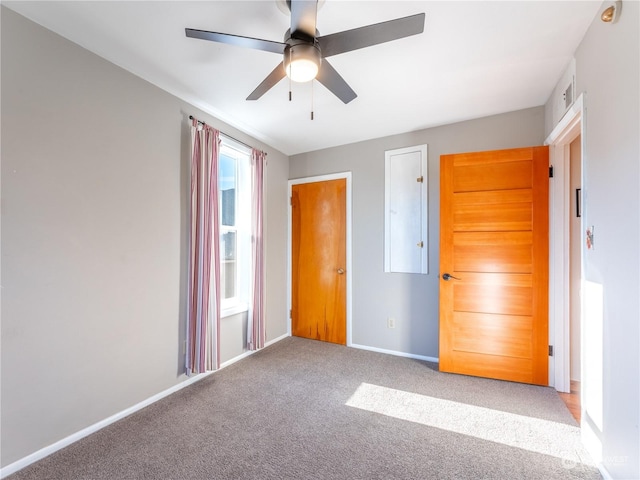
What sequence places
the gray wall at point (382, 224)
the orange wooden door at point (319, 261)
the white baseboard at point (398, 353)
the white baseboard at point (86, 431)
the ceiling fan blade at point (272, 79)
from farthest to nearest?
the orange wooden door at point (319, 261), the white baseboard at point (398, 353), the gray wall at point (382, 224), the ceiling fan blade at point (272, 79), the white baseboard at point (86, 431)

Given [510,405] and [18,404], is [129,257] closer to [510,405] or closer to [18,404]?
[18,404]

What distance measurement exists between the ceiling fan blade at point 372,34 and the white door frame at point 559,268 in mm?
1886

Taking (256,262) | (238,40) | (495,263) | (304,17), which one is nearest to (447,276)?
(495,263)

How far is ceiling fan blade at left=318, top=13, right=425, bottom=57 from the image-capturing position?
4.29ft

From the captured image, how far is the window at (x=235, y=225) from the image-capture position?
314 cm

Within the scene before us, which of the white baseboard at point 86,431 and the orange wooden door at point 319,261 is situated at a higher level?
the orange wooden door at point 319,261

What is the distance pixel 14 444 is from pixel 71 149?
1.69 m

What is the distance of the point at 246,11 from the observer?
5.33 ft

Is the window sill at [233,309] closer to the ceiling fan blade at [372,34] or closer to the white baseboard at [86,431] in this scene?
A: the white baseboard at [86,431]

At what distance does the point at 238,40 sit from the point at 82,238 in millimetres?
1552

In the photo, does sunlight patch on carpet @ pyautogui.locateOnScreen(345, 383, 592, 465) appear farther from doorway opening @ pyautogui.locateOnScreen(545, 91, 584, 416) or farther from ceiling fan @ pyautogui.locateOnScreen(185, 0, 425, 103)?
ceiling fan @ pyautogui.locateOnScreen(185, 0, 425, 103)

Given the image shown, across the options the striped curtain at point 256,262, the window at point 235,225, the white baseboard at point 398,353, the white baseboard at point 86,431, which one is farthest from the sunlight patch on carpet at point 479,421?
the window at point 235,225

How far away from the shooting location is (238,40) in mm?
1493

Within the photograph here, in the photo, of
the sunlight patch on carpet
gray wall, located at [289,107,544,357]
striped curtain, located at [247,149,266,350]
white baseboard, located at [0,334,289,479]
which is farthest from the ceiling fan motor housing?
white baseboard, located at [0,334,289,479]
